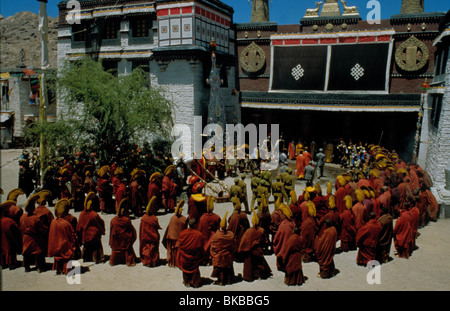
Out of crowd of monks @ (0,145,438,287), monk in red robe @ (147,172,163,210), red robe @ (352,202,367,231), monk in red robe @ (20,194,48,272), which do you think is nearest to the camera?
crowd of monks @ (0,145,438,287)

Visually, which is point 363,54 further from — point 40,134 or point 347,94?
point 40,134

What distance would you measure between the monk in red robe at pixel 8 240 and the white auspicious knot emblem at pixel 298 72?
17923 millimetres

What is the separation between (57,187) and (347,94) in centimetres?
1586

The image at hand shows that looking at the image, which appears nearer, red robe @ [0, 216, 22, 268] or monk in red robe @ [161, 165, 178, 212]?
red robe @ [0, 216, 22, 268]

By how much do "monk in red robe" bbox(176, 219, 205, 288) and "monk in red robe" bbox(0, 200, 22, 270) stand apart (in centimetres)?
400

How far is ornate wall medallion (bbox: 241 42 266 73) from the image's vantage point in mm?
23656

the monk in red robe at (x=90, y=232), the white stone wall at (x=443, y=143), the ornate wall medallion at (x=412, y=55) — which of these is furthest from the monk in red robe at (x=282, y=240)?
the ornate wall medallion at (x=412, y=55)

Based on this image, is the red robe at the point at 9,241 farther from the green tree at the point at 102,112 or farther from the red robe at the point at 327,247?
the red robe at the point at 327,247

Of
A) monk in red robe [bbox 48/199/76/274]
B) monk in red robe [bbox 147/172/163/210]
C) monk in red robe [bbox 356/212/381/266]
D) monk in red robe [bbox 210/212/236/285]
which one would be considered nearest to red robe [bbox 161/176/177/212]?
monk in red robe [bbox 147/172/163/210]

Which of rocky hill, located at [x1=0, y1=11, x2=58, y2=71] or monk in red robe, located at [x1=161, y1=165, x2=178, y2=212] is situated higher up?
rocky hill, located at [x1=0, y1=11, x2=58, y2=71]

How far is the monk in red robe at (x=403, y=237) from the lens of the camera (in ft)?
31.4

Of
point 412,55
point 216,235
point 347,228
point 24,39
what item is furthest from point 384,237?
point 24,39

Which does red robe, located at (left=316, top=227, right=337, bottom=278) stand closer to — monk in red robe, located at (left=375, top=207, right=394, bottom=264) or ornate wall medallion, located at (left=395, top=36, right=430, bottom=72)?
monk in red robe, located at (left=375, top=207, right=394, bottom=264)

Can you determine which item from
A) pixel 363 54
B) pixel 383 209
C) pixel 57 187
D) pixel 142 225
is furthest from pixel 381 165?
pixel 57 187
